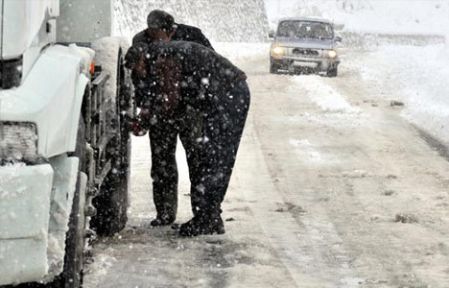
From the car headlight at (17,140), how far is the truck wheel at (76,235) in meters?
0.74

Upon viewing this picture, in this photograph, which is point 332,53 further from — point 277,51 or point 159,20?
point 159,20

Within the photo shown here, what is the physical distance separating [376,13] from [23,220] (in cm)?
6441

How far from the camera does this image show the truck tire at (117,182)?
7191mm

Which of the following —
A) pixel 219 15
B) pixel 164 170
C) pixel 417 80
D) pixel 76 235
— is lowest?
pixel 219 15

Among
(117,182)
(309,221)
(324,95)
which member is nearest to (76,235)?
(117,182)

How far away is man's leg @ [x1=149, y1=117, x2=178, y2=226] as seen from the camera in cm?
751

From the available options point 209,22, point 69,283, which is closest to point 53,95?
point 69,283

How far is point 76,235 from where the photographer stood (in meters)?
4.93

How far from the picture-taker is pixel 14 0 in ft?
13.8

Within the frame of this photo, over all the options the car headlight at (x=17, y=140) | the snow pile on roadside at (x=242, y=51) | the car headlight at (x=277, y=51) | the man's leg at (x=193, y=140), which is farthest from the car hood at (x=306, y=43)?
the car headlight at (x=17, y=140)

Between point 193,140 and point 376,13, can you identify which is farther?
point 376,13

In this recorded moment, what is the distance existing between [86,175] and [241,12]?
53833 millimetres

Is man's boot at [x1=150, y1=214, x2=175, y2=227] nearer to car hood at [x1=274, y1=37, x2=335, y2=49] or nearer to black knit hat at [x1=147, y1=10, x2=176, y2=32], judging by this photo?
black knit hat at [x1=147, y1=10, x2=176, y2=32]

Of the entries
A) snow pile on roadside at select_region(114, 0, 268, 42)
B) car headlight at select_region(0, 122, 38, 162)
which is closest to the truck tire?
car headlight at select_region(0, 122, 38, 162)
